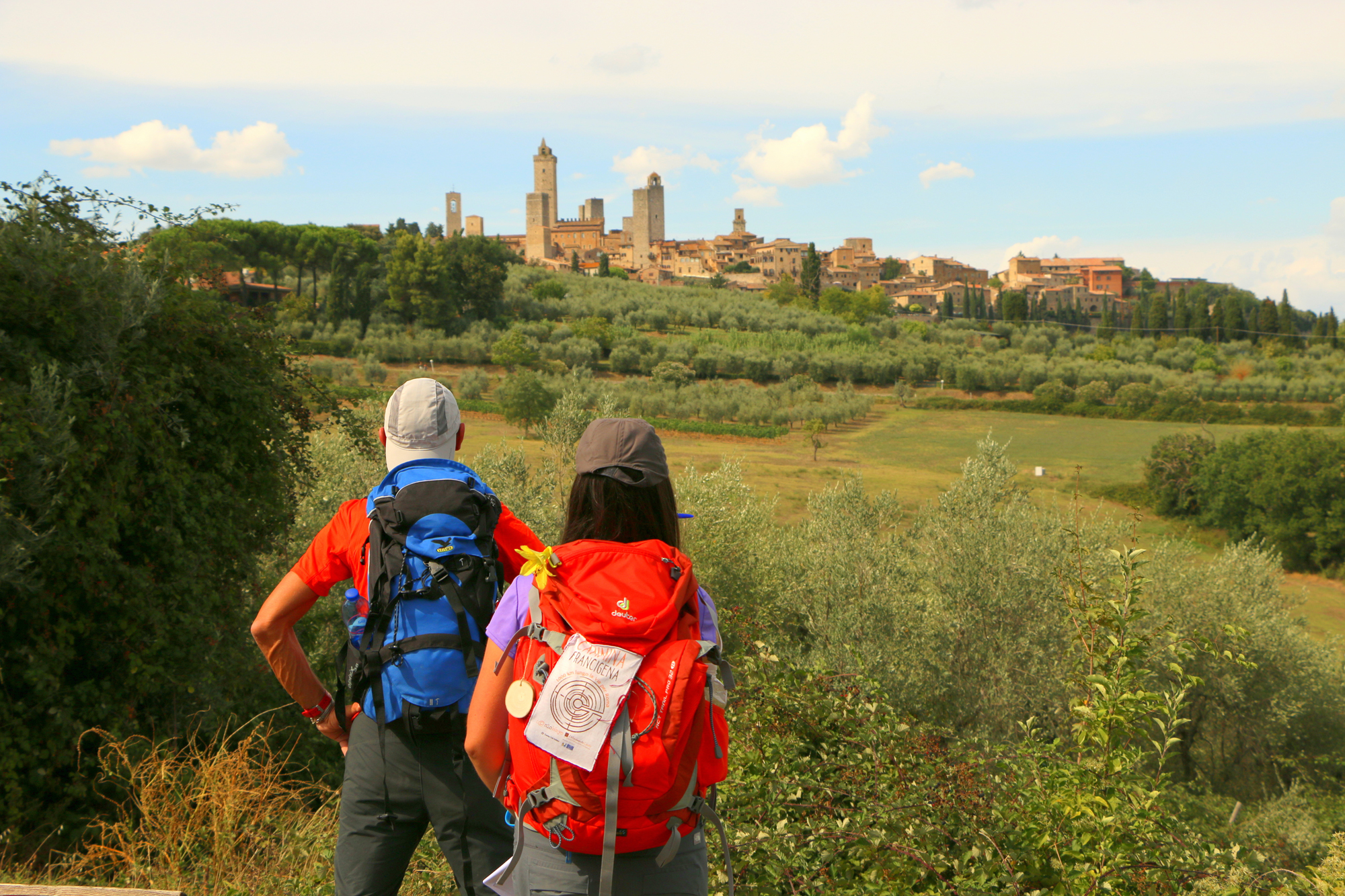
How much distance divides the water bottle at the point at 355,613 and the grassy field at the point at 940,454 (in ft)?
73.6

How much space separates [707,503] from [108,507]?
956cm

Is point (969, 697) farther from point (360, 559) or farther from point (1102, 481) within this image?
point (1102, 481)

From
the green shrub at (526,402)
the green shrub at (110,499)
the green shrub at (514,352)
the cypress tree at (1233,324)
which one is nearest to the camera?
the green shrub at (110,499)

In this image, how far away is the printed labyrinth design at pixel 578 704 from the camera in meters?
1.61

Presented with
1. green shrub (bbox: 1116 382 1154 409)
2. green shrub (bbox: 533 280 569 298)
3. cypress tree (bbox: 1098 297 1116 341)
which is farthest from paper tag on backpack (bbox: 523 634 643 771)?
cypress tree (bbox: 1098 297 1116 341)

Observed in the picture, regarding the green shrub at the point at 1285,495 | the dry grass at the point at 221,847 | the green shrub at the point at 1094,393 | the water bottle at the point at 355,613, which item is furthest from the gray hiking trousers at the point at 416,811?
the green shrub at the point at 1094,393

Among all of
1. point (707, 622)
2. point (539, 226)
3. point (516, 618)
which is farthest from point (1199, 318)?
point (516, 618)

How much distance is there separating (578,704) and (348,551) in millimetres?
945

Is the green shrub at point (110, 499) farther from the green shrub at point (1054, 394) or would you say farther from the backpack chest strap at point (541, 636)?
the green shrub at point (1054, 394)

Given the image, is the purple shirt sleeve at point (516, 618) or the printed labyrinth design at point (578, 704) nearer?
the printed labyrinth design at point (578, 704)

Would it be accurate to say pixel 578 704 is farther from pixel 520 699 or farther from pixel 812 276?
pixel 812 276

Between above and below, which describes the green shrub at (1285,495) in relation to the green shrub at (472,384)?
below

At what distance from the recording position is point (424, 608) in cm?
218

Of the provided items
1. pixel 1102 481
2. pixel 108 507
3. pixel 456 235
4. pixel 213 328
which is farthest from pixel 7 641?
pixel 456 235
